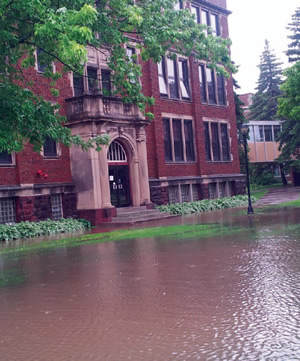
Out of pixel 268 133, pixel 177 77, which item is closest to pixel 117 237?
pixel 177 77

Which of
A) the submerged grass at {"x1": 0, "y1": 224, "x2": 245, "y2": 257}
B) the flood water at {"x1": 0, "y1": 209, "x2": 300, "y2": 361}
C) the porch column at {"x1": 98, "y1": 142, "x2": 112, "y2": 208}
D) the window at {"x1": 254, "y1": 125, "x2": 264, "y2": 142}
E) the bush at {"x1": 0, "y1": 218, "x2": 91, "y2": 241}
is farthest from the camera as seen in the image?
the window at {"x1": 254, "y1": 125, "x2": 264, "y2": 142}

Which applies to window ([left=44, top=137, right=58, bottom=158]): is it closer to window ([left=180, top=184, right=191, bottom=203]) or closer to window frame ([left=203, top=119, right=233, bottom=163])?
window ([left=180, top=184, right=191, bottom=203])

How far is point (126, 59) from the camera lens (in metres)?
15.0

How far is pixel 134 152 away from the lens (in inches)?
1017

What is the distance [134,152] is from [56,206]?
5074 mm

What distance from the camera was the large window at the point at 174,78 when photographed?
30.3m

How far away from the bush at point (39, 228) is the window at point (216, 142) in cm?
1350

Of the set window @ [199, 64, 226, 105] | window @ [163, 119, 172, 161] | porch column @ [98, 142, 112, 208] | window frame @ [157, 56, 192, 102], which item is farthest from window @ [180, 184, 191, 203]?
porch column @ [98, 142, 112, 208]

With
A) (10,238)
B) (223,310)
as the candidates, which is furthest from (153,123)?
(223,310)

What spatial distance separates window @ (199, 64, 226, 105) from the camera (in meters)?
33.6

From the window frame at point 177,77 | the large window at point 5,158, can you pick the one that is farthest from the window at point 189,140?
the large window at point 5,158

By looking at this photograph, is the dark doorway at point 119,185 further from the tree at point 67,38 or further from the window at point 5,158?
the tree at point 67,38

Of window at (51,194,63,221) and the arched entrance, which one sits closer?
window at (51,194,63,221)

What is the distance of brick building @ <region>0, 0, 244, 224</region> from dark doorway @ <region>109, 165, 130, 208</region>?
51 mm
